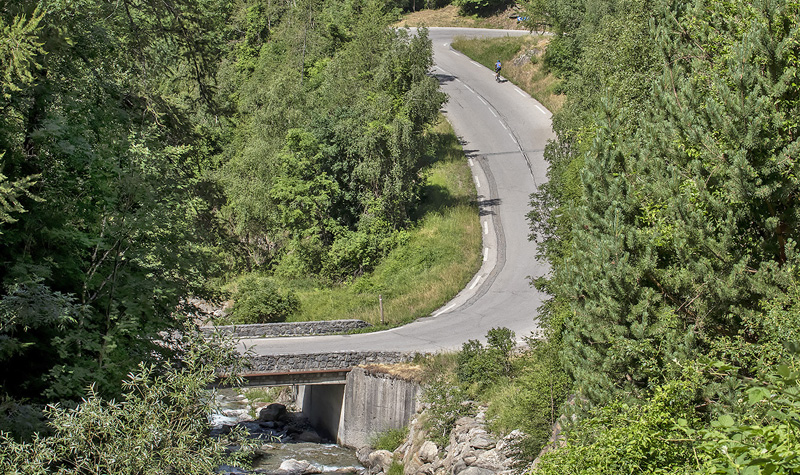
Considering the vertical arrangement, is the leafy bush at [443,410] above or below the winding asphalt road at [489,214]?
below

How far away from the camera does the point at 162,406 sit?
8523 mm

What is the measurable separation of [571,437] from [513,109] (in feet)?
127

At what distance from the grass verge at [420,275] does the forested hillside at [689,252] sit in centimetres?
1467

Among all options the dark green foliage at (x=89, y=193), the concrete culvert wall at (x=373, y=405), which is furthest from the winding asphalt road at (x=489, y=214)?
the dark green foliage at (x=89, y=193)

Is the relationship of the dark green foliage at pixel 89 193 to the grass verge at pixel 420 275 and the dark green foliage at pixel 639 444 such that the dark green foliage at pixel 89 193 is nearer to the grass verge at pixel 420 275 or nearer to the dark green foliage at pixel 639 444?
the dark green foliage at pixel 639 444

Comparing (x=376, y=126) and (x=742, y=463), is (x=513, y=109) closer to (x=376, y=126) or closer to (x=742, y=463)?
(x=376, y=126)

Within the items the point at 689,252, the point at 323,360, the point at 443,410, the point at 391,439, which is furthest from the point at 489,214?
the point at 689,252

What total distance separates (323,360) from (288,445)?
3964 millimetres

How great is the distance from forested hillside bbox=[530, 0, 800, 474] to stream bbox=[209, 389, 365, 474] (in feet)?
35.7

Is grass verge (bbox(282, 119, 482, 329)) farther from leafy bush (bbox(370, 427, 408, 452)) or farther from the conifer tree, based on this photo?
the conifer tree

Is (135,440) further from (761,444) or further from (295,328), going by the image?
(295,328)

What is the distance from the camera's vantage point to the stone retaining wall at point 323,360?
22.2m

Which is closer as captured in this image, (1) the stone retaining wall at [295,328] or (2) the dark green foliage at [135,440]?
(2) the dark green foliage at [135,440]

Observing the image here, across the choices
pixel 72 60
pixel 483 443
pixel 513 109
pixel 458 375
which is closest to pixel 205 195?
pixel 72 60
